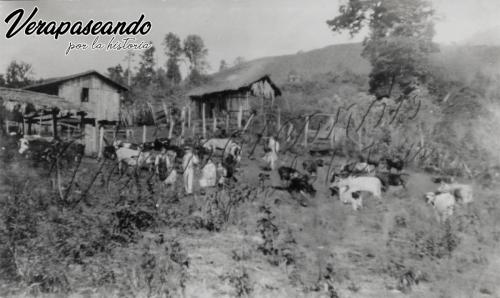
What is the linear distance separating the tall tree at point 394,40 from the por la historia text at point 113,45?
12179 mm

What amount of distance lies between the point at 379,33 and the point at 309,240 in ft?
49.0

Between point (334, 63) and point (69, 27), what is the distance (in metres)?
Answer: 42.3

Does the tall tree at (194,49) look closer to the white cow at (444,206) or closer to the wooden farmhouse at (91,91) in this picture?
the wooden farmhouse at (91,91)

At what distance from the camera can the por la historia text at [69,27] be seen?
7.45 m

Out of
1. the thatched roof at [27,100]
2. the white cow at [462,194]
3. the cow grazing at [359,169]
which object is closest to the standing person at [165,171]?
the thatched roof at [27,100]

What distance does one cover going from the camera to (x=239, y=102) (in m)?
22.5

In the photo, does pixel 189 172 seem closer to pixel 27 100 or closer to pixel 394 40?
pixel 27 100

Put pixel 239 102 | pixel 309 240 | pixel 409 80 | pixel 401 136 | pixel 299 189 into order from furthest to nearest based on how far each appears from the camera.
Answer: pixel 239 102
pixel 409 80
pixel 401 136
pixel 299 189
pixel 309 240

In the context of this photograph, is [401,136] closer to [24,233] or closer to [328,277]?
[328,277]

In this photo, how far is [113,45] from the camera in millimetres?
7824

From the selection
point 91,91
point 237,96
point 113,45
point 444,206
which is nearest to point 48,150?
point 113,45

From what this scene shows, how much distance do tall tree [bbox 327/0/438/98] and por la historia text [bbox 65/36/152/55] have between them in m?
12.2

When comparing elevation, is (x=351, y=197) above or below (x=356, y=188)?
below

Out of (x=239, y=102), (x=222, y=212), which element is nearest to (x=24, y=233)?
(x=222, y=212)
